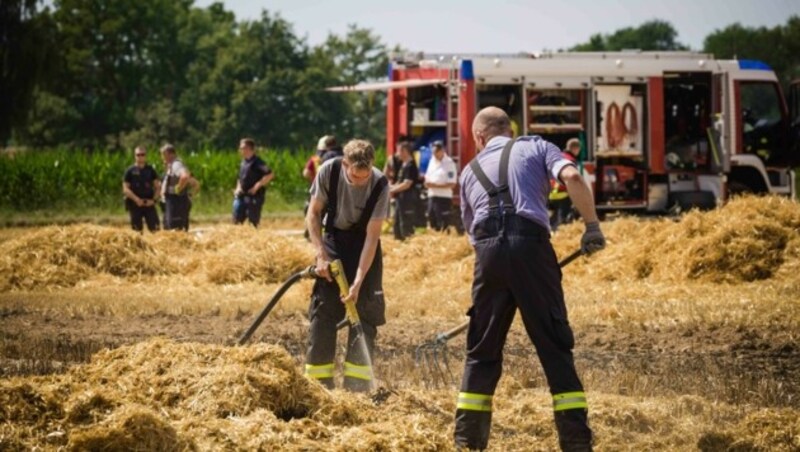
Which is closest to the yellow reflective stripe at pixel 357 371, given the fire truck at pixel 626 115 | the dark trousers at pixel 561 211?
the dark trousers at pixel 561 211

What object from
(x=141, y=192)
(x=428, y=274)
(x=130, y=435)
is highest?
(x=141, y=192)

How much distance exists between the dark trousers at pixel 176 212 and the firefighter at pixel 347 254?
1252 cm

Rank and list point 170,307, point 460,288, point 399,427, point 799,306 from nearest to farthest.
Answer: point 399,427
point 799,306
point 170,307
point 460,288

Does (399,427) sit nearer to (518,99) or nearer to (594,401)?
(594,401)

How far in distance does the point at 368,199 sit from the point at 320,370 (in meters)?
1.30

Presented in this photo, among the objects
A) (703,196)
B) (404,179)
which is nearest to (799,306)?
(404,179)

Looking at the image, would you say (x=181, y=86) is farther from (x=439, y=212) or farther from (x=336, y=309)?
(x=336, y=309)

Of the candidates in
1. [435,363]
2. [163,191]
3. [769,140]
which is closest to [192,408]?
[435,363]

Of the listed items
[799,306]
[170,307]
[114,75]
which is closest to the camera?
[799,306]

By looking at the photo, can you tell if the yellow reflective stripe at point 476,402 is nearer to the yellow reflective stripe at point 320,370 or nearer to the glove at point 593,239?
the glove at point 593,239

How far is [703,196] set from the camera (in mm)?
25828

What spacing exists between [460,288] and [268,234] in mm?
3519

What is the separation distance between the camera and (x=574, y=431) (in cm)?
754

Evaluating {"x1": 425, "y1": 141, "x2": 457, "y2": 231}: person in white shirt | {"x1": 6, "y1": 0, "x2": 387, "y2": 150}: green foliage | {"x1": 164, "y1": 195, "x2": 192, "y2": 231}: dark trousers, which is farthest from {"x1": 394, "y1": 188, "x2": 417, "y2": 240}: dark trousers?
{"x1": 6, "y1": 0, "x2": 387, "y2": 150}: green foliage
